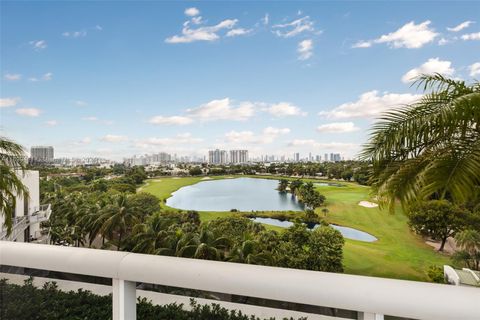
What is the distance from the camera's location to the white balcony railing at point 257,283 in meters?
0.47

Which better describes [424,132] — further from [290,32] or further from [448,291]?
[290,32]

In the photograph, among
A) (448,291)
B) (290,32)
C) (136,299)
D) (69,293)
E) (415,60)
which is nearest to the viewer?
(448,291)

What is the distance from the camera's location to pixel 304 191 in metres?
5.10

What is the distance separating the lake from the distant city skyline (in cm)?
58

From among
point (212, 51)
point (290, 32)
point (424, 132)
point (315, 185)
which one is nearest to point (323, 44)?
point (290, 32)

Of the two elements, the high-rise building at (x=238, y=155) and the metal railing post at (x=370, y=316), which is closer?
the metal railing post at (x=370, y=316)

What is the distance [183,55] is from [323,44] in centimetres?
232

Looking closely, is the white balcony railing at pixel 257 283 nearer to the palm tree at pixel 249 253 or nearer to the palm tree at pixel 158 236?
the palm tree at pixel 249 253

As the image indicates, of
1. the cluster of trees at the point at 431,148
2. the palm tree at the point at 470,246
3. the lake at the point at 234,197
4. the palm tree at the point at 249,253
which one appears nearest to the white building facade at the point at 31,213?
the lake at the point at 234,197

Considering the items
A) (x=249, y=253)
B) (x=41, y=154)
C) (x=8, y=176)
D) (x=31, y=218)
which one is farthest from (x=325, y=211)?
(x=31, y=218)

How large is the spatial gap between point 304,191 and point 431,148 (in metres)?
3.10

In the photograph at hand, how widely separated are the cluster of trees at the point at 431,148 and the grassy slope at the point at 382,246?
2367mm

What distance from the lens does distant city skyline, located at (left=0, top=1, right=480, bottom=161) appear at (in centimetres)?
438

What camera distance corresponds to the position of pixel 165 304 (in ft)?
2.45
